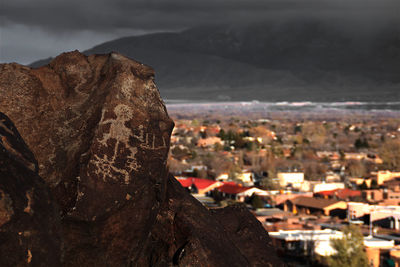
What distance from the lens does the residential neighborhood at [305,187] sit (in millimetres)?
35000

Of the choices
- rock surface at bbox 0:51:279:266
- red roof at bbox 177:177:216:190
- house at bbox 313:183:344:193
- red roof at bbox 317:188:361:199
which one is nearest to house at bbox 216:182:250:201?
red roof at bbox 177:177:216:190

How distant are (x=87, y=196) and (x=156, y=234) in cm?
82

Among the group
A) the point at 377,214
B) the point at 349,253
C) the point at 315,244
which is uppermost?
the point at 349,253

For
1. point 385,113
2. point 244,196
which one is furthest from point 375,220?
point 385,113

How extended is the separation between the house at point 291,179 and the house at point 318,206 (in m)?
10.9

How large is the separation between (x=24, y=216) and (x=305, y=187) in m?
55.9

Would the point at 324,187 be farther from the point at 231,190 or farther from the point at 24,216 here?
the point at 24,216

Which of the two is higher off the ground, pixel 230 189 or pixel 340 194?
pixel 230 189

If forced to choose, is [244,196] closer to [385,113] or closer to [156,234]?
[156,234]

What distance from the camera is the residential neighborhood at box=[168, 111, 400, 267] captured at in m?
35.0

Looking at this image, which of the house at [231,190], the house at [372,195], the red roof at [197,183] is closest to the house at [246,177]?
the red roof at [197,183]

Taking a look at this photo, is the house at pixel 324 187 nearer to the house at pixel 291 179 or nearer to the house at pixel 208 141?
the house at pixel 291 179

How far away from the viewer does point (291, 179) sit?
6384 cm

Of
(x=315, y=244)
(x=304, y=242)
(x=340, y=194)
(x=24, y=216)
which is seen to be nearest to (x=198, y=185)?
(x=340, y=194)
